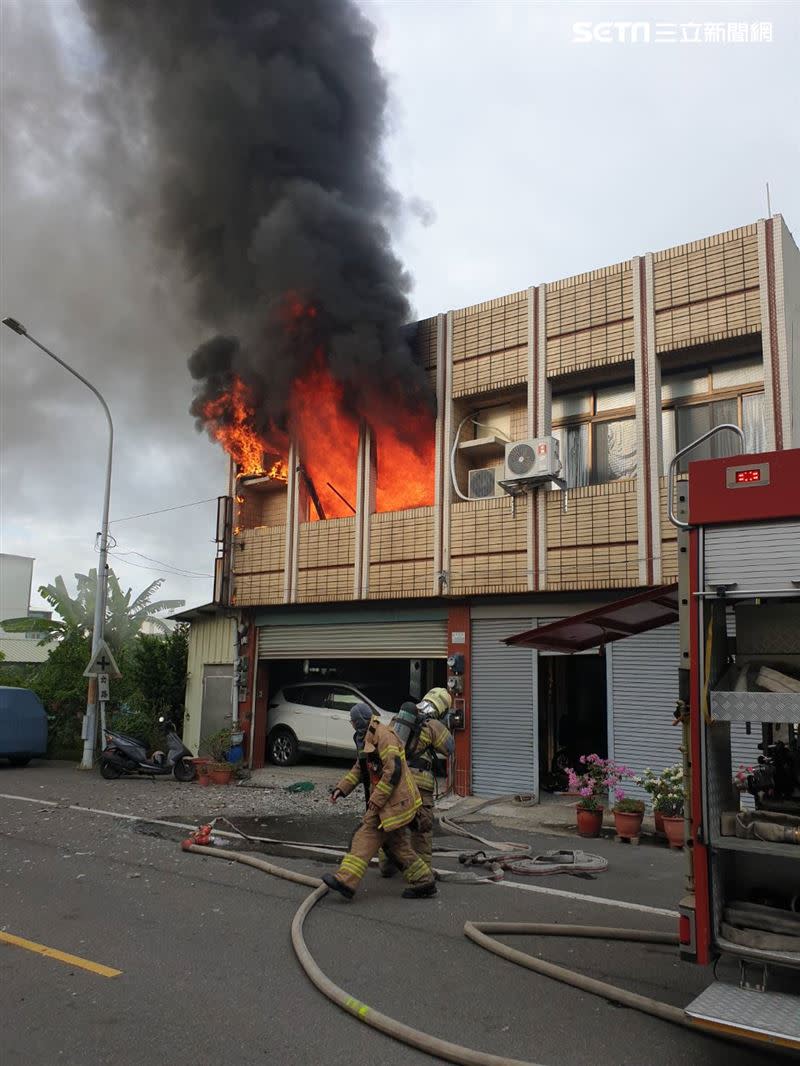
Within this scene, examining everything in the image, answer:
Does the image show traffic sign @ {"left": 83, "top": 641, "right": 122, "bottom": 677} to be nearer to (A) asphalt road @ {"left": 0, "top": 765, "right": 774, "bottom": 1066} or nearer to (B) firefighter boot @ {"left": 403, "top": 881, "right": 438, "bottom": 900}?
(A) asphalt road @ {"left": 0, "top": 765, "right": 774, "bottom": 1066}

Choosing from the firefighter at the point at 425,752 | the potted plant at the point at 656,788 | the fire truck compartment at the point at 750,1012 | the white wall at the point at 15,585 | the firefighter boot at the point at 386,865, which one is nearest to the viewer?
the fire truck compartment at the point at 750,1012

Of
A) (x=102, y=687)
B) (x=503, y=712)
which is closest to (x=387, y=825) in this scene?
(x=503, y=712)

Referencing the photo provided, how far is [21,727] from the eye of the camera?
15422 mm

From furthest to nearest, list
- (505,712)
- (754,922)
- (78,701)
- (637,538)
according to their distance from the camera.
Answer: (78,701), (505,712), (637,538), (754,922)

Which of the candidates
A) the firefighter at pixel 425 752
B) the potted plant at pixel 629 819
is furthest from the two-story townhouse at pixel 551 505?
the firefighter at pixel 425 752

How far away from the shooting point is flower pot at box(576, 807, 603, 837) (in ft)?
31.1

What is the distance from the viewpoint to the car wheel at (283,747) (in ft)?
48.8

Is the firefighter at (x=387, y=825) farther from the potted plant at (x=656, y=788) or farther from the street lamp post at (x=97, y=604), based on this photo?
the street lamp post at (x=97, y=604)

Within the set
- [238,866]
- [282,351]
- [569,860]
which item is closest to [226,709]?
[282,351]

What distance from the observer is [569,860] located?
761 cm

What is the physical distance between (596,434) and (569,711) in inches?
191

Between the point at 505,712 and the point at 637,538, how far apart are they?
3226mm

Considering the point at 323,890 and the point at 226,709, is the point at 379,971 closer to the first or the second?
the point at 323,890

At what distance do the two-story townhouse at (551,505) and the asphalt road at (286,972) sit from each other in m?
4.17
